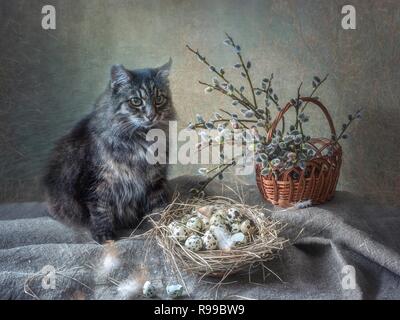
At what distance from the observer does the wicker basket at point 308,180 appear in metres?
1.64

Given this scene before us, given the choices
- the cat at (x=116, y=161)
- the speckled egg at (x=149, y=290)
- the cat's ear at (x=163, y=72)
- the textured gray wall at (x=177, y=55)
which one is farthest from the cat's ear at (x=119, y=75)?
the speckled egg at (x=149, y=290)

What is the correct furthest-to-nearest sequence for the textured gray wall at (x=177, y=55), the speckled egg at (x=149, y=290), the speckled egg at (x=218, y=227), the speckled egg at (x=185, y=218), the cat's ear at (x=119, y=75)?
1. the textured gray wall at (x=177, y=55)
2. the cat's ear at (x=119, y=75)
3. the speckled egg at (x=185, y=218)
4. the speckled egg at (x=218, y=227)
5. the speckled egg at (x=149, y=290)

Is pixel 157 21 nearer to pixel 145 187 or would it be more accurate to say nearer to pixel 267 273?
pixel 145 187

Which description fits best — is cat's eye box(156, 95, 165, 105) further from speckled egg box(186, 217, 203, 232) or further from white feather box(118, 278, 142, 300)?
white feather box(118, 278, 142, 300)

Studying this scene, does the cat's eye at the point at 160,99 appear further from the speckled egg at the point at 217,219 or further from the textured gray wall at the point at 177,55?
the speckled egg at the point at 217,219

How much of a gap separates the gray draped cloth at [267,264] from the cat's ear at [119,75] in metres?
0.55

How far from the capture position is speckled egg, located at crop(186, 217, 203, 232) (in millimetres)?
1453

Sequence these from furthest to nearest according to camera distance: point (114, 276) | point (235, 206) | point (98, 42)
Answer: point (98, 42), point (235, 206), point (114, 276)

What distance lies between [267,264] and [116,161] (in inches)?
24.7

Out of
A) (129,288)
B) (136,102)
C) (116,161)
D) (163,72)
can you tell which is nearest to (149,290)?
(129,288)

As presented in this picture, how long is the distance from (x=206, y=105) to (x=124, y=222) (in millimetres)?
610

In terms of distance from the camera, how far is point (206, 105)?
2.00m

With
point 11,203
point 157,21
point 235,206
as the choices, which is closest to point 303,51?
point 157,21

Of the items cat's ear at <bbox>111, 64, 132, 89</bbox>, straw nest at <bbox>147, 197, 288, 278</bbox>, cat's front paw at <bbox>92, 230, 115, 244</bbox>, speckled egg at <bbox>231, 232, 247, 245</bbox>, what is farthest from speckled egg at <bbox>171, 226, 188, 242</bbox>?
cat's ear at <bbox>111, 64, 132, 89</bbox>
